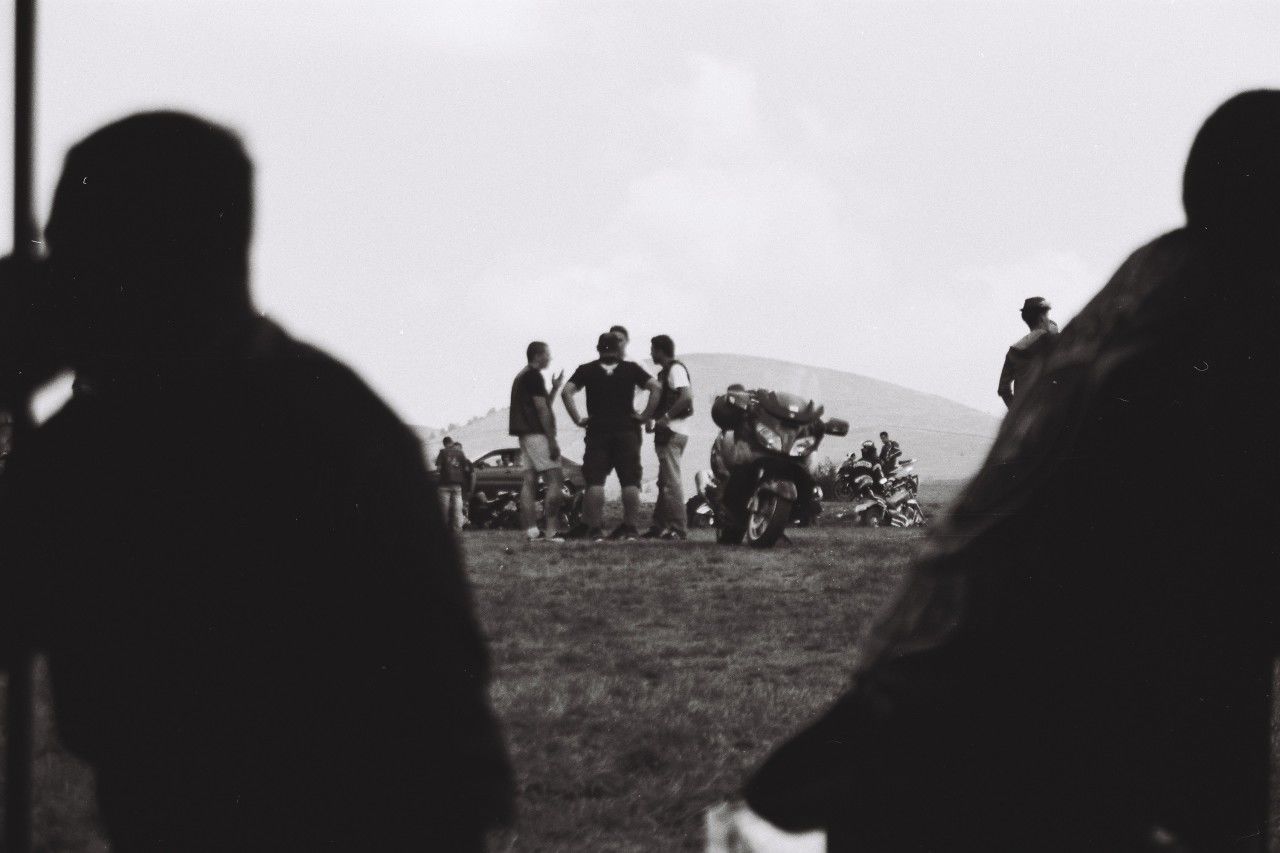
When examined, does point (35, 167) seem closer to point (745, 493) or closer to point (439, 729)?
point (439, 729)

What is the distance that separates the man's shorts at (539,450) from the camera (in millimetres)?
11508

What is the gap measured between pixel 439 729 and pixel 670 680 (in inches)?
169

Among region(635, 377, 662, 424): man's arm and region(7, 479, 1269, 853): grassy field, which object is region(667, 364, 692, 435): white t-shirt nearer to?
region(635, 377, 662, 424): man's arm

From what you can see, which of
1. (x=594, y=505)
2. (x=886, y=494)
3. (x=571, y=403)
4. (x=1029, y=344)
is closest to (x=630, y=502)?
(x=594, y=505)

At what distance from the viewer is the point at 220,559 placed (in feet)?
4.41

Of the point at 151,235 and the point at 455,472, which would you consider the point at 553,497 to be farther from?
the point at 151,235

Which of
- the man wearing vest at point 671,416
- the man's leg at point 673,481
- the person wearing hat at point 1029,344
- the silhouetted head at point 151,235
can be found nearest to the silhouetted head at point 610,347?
the man wearing vest at point 671,416

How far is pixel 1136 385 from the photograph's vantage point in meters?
0.92

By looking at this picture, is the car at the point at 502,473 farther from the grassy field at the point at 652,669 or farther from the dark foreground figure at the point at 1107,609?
the dark foreground figure at the point at 1107,609

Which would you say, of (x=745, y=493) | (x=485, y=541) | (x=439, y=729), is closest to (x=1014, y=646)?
(x=439, y=729)

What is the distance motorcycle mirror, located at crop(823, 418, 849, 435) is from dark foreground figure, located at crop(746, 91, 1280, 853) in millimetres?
10815

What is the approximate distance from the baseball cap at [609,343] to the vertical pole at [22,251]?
9.97 meters

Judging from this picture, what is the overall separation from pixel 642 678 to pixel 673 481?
20.2 ft

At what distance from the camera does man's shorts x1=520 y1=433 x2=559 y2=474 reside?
1151 centimetres
